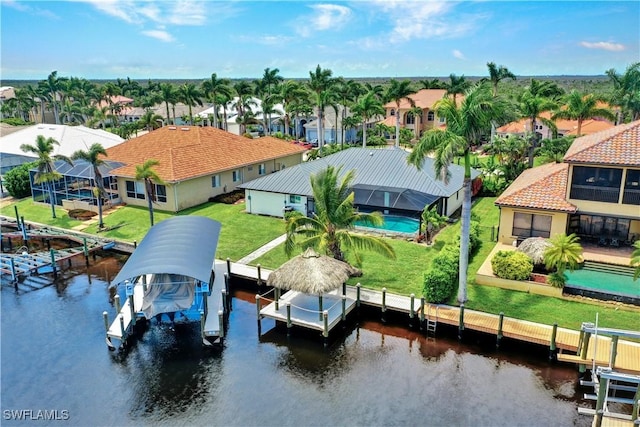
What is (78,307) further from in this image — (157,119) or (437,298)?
(157,119)

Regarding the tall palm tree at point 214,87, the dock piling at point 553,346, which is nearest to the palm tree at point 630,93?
the dock piling at point 553,346

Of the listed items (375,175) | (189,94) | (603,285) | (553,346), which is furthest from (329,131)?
(553,346)

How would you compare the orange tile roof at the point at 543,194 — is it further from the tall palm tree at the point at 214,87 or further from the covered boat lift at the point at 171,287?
the tall palm tree at the point at 214,87

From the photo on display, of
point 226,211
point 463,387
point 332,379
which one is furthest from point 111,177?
point 463,387

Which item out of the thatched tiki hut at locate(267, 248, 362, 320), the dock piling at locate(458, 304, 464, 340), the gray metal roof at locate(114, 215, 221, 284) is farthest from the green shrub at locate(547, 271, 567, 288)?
the gray metal roof at locate(114, 215, 221, 284)

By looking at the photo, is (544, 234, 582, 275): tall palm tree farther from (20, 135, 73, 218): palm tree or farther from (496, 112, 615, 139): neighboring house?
(496, 112, 615, 139): neighboring house
